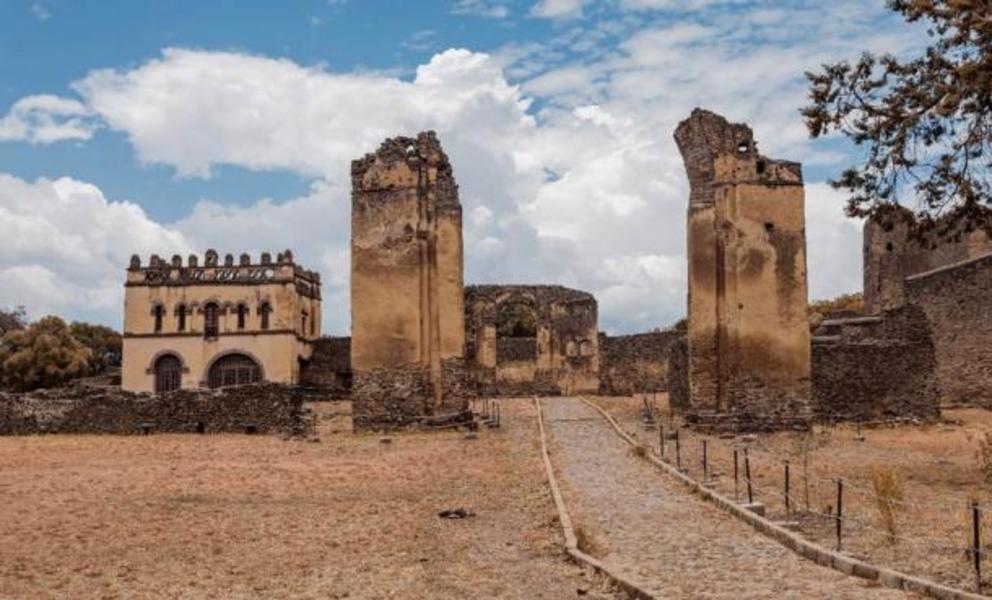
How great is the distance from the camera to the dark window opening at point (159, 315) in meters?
57.4

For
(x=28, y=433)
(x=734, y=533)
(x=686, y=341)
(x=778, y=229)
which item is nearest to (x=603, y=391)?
(x=686, y=341)

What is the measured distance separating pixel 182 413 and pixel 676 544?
68.5ft

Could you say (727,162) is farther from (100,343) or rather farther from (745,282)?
(100,343)

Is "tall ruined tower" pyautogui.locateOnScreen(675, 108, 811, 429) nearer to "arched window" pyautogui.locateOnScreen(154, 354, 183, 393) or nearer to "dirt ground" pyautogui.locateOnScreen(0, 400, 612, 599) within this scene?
"dirt ground" pyautogui.locateOnScreen(0, 400, 612, 599)

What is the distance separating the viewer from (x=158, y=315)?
189ft

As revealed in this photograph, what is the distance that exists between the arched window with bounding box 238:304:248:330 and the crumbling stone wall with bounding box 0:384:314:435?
25.7 metres

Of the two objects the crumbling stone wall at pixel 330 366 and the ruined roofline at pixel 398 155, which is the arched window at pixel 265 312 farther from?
the ruined roofline at pixel 398 155

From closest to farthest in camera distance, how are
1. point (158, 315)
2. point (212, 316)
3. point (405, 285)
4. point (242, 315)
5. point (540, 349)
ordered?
1. point (405, 285)
2. point (540, 349)
3. point (242, 315)
4. point (212, 316)
5. point (158, 315)

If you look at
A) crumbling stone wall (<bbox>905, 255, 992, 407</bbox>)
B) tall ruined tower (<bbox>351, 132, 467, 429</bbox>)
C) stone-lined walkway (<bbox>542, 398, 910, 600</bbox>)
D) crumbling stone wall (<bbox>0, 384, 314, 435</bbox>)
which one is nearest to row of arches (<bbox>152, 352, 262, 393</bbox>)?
crumbling stone wall (<bbox>0, 384, 314, 435</bbox>)

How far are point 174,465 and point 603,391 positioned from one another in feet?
94.3

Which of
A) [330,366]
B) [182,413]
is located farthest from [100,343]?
[182,413]

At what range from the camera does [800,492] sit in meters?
15.3

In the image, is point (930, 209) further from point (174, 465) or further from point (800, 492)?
point (174, 465)

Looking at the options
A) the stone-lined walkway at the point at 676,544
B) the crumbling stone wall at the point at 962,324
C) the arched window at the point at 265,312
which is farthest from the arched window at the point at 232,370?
the stone-lined walkway at the point at 676,544
